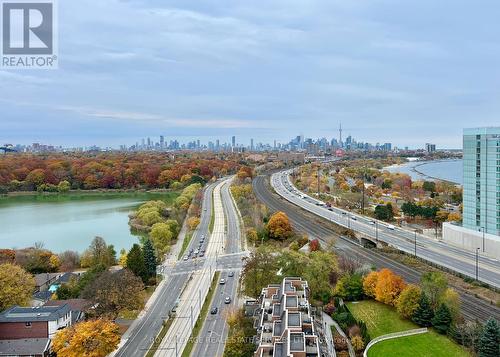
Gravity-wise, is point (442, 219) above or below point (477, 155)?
below

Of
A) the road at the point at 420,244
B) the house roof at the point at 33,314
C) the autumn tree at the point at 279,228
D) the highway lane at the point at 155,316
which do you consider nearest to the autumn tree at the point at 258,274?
the highway lane at the point at 155,316

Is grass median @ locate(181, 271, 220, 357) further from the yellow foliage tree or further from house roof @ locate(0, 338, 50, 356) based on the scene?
the yellow foliage tree

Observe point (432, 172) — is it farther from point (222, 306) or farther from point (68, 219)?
point (222, 306)

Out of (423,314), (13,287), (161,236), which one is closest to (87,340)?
(13,287)

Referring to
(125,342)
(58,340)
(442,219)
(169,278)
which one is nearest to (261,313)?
(125,342)

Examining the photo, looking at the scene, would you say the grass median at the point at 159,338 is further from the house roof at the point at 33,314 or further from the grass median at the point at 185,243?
the grass median at the point at 185,243

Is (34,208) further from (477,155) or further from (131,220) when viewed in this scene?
(477,155)
